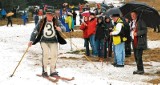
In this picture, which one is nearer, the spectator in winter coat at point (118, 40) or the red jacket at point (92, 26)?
the spectator in winter coat at point (118, 40)

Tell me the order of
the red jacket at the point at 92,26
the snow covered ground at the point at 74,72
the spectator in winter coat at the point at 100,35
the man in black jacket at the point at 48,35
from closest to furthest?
the snow covered ground at the point at 74,72 < the man in black jacket at the point at 48,35 < the spectator in winter coat at the point at 100,35 < the red jacket at the point at 92,26

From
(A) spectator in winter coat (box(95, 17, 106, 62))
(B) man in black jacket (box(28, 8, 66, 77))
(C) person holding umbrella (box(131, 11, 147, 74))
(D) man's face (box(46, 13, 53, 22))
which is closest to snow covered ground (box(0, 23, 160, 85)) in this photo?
(C) person holding umbrella (box(131, 11, 147, 74))

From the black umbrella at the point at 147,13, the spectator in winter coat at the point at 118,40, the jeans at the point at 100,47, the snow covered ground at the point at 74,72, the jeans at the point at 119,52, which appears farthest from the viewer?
the jeans at the point at 100,47

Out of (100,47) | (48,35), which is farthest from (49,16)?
(100,47)

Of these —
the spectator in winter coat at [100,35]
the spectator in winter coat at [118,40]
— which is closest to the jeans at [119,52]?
the spectator in winter coat at [118,40]

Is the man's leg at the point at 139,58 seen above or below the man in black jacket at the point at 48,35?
below

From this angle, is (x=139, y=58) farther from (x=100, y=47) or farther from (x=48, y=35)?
(x=100, y=47)

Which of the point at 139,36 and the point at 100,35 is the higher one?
the point at 139,36

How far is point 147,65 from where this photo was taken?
15.2 m

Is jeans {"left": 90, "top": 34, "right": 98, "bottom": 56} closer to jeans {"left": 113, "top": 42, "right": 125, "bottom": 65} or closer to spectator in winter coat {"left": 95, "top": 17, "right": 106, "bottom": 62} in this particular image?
spectator in winter coat {"left": 95, "top": 17, "right": 106, "bottom": 62}

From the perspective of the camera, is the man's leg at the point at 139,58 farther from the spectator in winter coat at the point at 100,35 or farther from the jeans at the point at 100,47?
the jeans at the point at 100,47

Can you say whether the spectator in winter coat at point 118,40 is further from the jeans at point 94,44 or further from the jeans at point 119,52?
the jeans at point 94,44

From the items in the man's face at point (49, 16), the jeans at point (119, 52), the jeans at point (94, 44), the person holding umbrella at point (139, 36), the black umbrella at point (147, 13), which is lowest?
the jeans at point (94, 44)

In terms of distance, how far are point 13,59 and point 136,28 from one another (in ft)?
17.9
